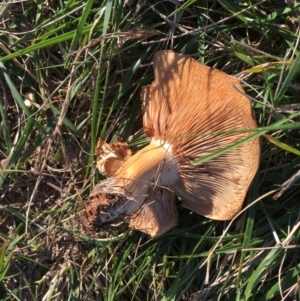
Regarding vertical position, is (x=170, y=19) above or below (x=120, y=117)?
above

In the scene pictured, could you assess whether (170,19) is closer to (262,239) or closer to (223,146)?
(223,146)

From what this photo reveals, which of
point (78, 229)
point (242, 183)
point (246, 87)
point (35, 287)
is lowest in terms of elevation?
point (35, 287)

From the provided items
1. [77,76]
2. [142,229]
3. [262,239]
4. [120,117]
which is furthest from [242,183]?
[77,76]

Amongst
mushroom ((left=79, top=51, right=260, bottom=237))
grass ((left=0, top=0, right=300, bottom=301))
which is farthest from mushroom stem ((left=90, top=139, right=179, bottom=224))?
grass ((left=0, top=0, right=300, bottom=301))

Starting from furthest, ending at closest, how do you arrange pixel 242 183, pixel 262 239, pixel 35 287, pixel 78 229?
pixel 35 287 < pixel 78 229 < pixel 262 239 < pixel 242 183

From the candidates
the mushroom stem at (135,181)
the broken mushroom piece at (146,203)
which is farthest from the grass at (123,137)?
the mushroom stem at (135,181)

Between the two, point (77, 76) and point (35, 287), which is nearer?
point (77, 76)

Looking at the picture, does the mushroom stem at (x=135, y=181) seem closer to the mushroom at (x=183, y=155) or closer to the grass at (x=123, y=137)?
the mushroom at (x=183, y=155)
